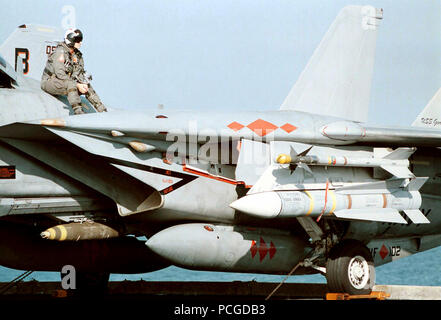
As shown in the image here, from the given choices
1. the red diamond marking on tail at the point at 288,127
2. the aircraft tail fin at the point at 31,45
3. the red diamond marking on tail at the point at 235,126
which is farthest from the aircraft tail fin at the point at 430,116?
the aircraft tail fin at the point at 31,45

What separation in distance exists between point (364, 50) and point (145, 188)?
4.57 meters

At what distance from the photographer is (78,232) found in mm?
9672

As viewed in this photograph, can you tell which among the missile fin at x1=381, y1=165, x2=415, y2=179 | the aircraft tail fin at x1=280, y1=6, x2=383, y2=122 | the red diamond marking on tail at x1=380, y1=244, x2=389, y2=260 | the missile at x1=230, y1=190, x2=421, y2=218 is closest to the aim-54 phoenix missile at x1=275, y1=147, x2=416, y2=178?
the missile fin at x1=381, y1=165, x2=415, y2=179

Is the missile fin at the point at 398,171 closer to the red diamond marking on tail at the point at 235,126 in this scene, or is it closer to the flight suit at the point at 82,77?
the red diamond marking on tail at the point at 235,126

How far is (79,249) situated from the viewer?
1085 centimetres

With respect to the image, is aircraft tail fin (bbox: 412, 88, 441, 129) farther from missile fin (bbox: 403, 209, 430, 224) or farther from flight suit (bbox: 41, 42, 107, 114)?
flight suit (bbox: 41, 42, 107, 114)

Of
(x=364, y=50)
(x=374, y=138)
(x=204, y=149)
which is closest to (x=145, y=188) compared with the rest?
(x=204, y=149)

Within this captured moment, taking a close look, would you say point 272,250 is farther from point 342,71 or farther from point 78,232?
point 342,71

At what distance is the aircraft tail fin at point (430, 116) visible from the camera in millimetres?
12305

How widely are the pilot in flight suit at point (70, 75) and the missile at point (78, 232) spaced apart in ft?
5.23

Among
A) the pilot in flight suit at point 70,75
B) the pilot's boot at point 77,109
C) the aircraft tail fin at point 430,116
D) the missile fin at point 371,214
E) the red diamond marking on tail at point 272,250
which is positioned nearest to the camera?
the pilot's boot at point 77,109

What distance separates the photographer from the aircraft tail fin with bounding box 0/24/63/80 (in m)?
11.7

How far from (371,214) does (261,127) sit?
1945mm

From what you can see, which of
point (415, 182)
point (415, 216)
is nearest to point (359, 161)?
Answer: point (415, 182)
